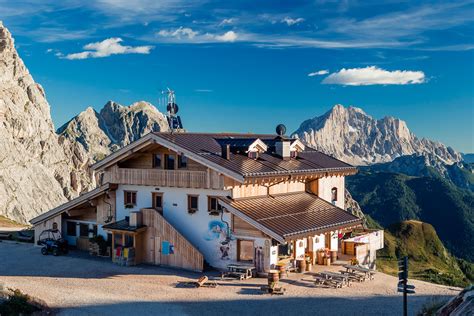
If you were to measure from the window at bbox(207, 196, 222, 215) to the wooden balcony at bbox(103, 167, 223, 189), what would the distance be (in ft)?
3.02

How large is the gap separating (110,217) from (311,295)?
55.5 ft

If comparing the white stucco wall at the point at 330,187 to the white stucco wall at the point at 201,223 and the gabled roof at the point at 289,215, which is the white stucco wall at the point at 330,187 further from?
the white stucco wall at the point at 201,223

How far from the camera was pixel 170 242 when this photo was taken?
A: 32.6m

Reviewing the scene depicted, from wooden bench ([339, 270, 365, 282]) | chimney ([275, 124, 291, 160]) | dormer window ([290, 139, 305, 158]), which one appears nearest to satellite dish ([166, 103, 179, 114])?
chimney ([275, 124, 291, 160])

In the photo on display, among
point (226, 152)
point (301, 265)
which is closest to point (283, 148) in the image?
point (226, 152)

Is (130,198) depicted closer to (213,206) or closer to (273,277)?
(213,206)

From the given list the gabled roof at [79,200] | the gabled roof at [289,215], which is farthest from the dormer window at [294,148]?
the gabled roof at [79,200]

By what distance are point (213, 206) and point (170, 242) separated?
3.43 m

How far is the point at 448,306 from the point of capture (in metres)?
15.6

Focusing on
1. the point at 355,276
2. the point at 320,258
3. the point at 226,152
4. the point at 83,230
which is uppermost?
the point at 226,152

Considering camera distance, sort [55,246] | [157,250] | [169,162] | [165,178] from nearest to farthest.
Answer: [157,250] → [165,178] → [169,162] → [55,246]

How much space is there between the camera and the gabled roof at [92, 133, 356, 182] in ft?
104

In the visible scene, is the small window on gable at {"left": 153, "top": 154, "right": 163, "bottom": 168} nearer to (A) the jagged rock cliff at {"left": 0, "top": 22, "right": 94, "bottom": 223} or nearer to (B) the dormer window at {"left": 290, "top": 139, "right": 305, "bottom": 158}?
(B) the dormer window at {"left": 290, "top": 139, "right": 305, "bottom": 158}

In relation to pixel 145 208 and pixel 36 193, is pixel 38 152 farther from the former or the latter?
pixel 145 208
